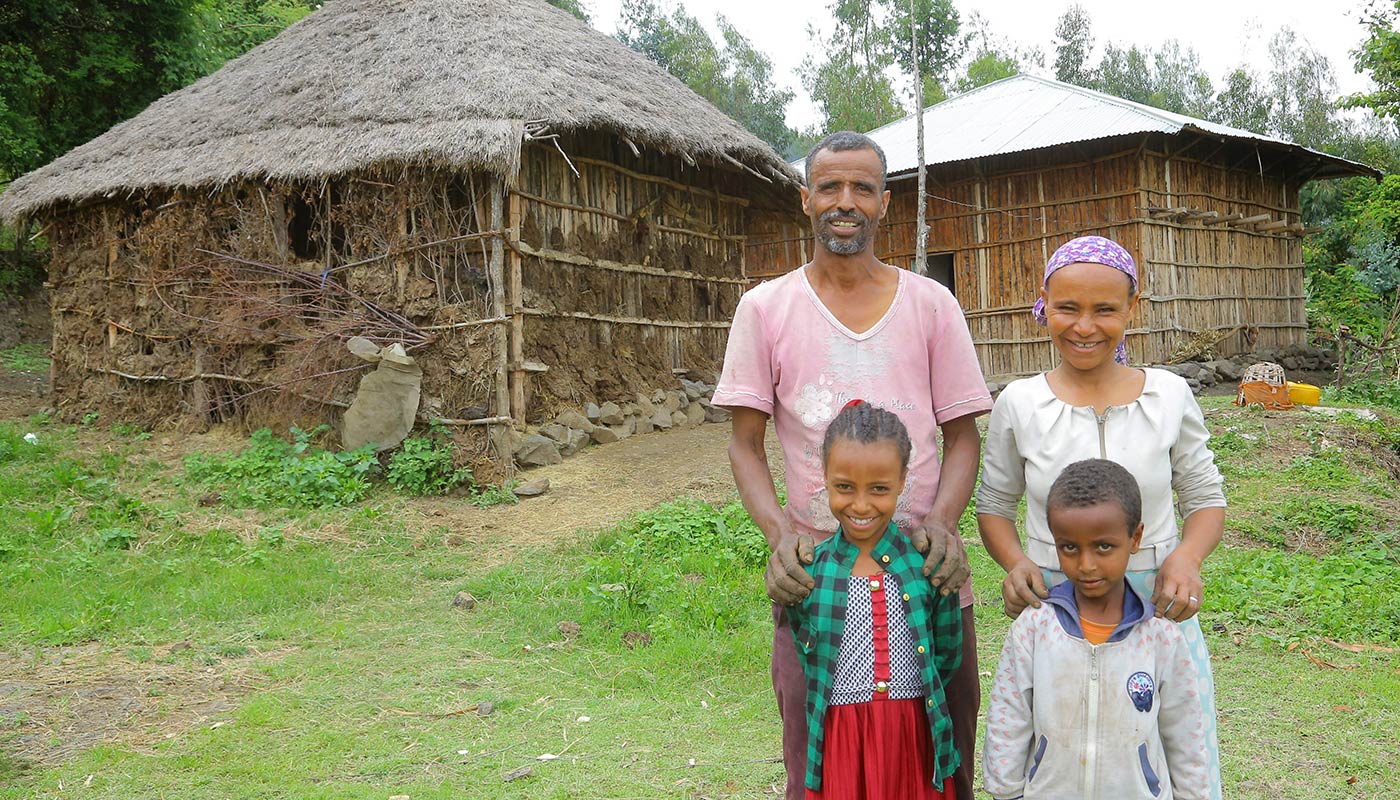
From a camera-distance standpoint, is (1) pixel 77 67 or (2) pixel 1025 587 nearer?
(2) pixel 1025 587

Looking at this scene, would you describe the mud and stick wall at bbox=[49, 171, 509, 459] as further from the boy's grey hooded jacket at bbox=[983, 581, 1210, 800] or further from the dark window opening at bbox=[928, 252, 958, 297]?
the dark window opening at bbox=[928, 252, 958, 297]

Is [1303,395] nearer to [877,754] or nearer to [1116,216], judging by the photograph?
[1116,216]

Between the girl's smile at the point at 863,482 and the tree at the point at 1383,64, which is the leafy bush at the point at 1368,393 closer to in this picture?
the tree at the point at 1383,64

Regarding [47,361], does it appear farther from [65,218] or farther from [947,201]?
[947,201]

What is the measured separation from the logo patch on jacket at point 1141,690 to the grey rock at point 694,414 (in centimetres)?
894

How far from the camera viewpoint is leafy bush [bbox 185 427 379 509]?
7.81m

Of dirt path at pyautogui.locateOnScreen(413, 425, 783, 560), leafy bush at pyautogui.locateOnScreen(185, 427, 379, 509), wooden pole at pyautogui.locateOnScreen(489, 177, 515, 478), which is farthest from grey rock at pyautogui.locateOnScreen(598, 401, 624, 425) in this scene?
leafy bush at pyautogui.locateOnScreen(185, 427, 379, 509)

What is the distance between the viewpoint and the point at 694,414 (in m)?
10.9

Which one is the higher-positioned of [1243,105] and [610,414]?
[1243,105]

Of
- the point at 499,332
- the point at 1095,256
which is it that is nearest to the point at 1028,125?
the point at 499,332

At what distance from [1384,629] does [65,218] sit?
39.6ft

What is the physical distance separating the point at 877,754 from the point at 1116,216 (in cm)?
1321

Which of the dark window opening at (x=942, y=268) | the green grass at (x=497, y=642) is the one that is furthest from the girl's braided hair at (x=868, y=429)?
the dark window opening at (x=942, y=268)

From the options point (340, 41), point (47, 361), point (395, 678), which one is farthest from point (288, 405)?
point (47, 361)
